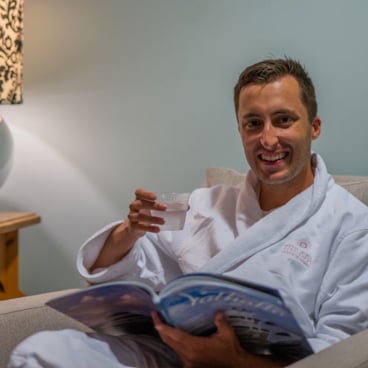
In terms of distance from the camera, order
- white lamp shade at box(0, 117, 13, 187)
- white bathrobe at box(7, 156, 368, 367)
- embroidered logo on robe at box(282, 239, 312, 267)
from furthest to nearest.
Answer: white lamp shade at box(0, 117, 13, 187)
embroidered logo on robe at box(282, 239, 312, 267)
white bathrobe at box(7, 156, 368, 367)

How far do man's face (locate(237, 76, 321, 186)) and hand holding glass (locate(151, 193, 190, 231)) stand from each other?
21 centimetres

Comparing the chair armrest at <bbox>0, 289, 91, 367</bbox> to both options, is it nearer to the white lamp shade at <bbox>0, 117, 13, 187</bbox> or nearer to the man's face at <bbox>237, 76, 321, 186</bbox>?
the man's face at <bbox>237, 76, 321, 186</bbox>

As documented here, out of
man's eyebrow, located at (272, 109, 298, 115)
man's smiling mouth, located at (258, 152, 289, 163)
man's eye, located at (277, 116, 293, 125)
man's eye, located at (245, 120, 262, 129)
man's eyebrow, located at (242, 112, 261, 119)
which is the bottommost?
man's smiling mouth, located at (258, 152, 289, 163)

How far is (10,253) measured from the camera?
219 centimetres

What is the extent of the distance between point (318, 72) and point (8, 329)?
3.87 ft

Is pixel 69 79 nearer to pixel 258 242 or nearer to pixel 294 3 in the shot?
pixel 294 3

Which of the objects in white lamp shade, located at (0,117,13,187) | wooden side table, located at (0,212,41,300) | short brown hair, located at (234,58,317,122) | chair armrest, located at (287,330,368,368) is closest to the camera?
chair armrest, located at (287,330,368,368)

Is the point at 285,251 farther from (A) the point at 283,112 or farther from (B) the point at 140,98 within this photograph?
(B) the point at 140,98

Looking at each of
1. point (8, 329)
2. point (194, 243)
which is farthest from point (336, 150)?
point (8, 329)

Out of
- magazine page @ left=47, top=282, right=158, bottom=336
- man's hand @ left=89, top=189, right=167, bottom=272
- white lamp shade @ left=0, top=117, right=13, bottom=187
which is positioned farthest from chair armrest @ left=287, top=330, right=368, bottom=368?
white lamp shade @ left=0, top=117, right=13, bottom=187

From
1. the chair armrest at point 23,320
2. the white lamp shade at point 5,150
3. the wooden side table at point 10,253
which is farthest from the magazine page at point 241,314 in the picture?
the white lamp shade at point 5,150

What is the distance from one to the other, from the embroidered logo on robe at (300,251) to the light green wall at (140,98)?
2.10 ft

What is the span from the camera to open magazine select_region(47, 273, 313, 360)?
0.88 metres

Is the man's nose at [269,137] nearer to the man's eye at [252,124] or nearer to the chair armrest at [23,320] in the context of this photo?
the man's eye at [252,124]
